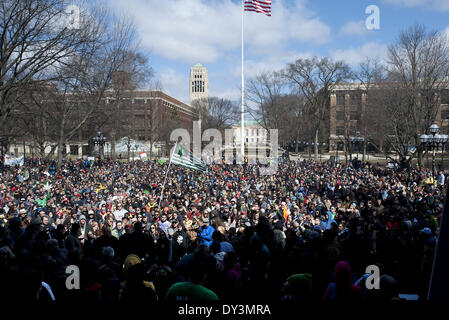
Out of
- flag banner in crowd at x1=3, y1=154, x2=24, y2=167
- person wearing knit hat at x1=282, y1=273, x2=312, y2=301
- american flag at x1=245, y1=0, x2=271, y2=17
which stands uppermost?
american flag at x1=245, y1=0, x2=271, y2=17

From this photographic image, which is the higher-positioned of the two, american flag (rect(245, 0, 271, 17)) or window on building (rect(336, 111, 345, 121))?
american flag (rect(245, 0, 271, 17))

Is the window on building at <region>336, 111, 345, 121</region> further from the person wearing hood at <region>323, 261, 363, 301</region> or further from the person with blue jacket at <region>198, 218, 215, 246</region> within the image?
the person wearing hood at <region>323, 261, 363, 301</region>

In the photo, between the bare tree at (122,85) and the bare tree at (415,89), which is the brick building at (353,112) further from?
the bare tree at (122,85)

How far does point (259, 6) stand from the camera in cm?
2628

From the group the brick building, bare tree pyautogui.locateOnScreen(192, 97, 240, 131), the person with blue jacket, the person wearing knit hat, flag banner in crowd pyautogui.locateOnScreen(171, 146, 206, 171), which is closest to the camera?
the person wearing knit hat

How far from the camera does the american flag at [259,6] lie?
1033 inches

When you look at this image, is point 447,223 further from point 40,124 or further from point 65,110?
point 40,124

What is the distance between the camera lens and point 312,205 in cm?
1260

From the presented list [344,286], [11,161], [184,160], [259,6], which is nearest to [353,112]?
[259,6]

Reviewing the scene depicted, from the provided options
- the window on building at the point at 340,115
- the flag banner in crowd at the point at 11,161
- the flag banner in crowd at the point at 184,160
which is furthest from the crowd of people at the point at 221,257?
the window on building at the point at 340,115

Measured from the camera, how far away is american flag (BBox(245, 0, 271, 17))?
26.2 meters

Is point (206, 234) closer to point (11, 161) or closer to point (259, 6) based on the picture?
point (259, 6)

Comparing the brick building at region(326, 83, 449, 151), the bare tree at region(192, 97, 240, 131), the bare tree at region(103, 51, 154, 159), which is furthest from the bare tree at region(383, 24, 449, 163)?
the bare tree at region(192, 97, 240, 131)

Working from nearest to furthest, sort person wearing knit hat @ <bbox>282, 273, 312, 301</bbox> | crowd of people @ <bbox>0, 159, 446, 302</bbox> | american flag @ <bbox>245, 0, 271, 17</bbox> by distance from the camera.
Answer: crowd of people @ <bbox>0, 159, 446, 302</bbox> → person wearing knit hat @ <bbox>282, 273, 312, 301</bbox> → american flag @ <bbox>245, 0, 271, 17</bbox>
